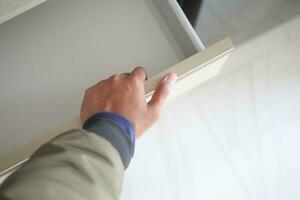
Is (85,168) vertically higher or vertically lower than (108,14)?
lower

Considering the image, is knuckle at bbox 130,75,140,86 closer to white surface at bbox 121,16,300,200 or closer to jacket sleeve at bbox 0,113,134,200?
jacket sleeve at bbox 0,113,134,200

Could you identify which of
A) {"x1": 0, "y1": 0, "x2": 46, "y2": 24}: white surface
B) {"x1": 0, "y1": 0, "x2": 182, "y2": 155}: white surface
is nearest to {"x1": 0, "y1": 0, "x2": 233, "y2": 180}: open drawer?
{"x1": 0, "y1": 0, "x2": 182, "y2": 155}: white surface

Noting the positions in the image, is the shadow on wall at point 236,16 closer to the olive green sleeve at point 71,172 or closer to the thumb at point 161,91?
the thumb at point 161,91

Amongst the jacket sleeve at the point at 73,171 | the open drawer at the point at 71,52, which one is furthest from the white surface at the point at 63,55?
the jacket sleeve at the point at 73,171

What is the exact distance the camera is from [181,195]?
684mm

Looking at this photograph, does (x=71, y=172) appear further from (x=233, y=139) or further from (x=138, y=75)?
(x=233, y=139)

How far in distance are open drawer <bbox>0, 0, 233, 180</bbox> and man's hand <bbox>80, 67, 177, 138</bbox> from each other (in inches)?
3.7

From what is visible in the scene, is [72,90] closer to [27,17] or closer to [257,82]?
[27,17]

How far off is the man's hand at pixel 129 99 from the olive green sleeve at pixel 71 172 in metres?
0.09

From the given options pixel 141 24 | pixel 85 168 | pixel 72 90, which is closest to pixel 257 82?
pixel 141 24

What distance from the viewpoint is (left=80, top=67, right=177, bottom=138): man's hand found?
1.56ft

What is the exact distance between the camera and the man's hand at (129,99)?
1.56ft

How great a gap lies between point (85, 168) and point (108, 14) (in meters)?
0.42

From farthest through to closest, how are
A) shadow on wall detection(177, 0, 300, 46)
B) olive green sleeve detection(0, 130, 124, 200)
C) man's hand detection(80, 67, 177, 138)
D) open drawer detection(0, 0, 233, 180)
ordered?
1. shadow on wall detection(177, 0, 300, 46)
2. open drawer detection(0, 0, 233, 180)
3. man's hand detection(80, 67, 177, 138)
4. olive green sleeve detection(0, 130, 124, 200)
